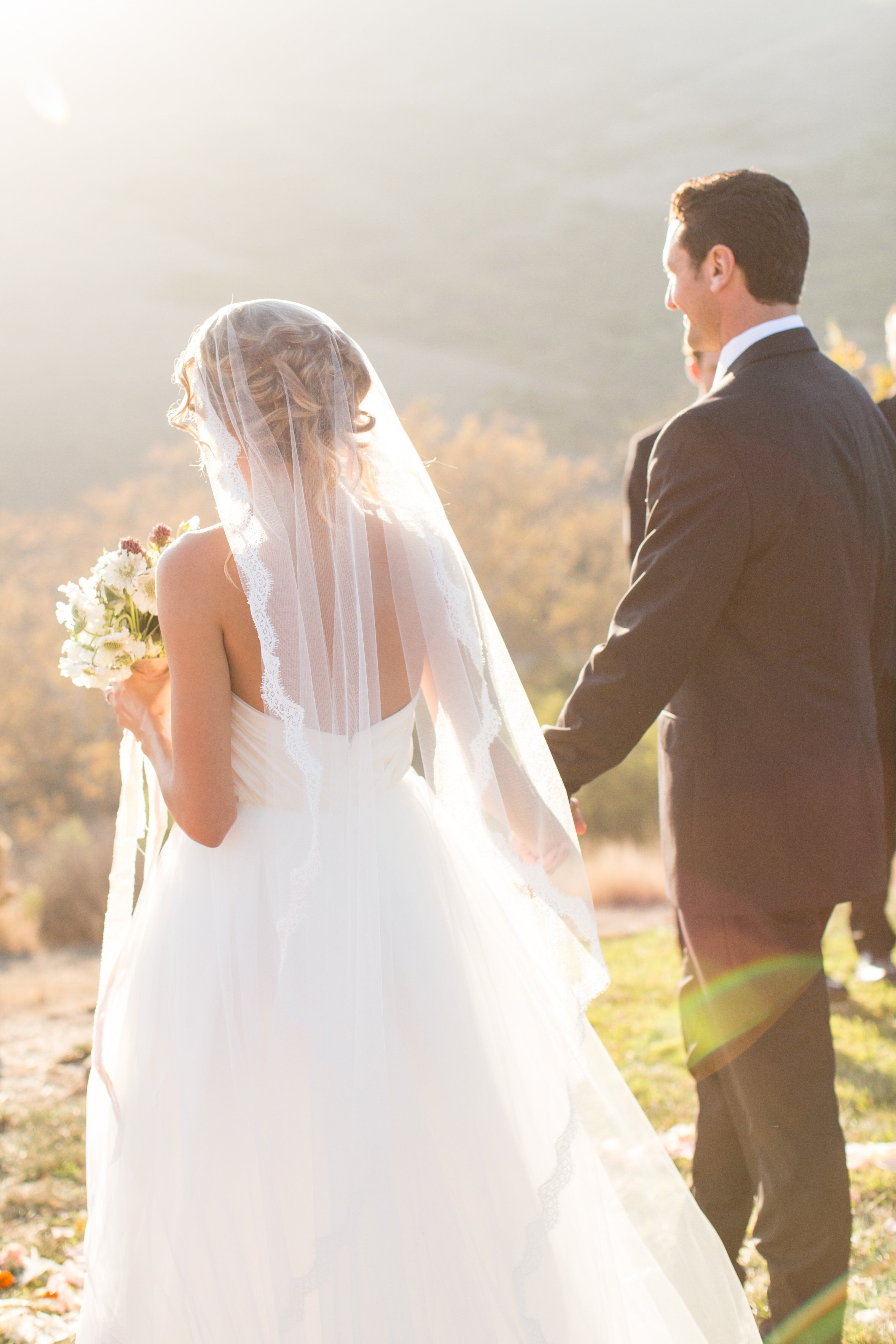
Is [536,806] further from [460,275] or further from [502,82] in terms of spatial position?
[502,82]

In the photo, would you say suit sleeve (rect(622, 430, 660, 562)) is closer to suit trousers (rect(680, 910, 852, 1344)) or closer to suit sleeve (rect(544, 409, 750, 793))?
suit sleeve (rect(544, 409, 750, 793))

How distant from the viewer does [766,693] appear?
204 cm

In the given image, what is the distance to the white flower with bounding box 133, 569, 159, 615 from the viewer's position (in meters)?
2.06

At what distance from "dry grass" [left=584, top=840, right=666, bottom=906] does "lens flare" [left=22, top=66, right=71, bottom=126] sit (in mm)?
48581

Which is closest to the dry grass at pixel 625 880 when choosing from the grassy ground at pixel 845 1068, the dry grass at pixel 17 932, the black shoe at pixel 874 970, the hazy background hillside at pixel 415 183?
the grassy ground at pixel 845 1068

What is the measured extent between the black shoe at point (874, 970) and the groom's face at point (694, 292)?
321 cm

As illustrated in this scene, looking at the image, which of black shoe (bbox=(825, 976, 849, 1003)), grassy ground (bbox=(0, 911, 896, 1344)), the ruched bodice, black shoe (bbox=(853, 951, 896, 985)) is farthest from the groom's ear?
black shoe (bbox=(853, 951, 896, 985))

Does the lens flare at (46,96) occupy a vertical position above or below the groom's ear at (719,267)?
above

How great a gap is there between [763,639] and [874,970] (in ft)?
9.76

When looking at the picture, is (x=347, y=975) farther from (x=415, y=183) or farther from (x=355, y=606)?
(x=415, y=183)

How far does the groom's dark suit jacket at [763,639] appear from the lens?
6.64 ft

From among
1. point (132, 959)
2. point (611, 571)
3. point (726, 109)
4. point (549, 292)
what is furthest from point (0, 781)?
point (726, 109)

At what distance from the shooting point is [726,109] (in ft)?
171

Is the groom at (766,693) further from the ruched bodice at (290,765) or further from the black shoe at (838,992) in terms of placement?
the black shoe at (838,992)
